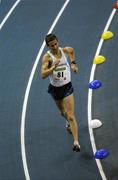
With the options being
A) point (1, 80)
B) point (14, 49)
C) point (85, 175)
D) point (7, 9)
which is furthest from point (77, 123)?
point (7, 9)

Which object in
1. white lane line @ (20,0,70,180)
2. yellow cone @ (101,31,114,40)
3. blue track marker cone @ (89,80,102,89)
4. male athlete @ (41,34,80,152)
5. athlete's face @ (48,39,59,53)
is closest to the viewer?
athlete's face @ (48,39,59,53)

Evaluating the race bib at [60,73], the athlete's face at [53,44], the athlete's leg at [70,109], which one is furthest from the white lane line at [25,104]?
the athlete's face at [53,44]

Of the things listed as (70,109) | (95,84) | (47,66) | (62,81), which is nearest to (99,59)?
(95,84)

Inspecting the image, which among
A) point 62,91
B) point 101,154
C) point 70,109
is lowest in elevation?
point 101,154

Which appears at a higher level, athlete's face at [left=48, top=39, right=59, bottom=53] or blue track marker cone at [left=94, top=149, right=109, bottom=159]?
athlete's face at [left=48, top=39, right=59, bottom=53]

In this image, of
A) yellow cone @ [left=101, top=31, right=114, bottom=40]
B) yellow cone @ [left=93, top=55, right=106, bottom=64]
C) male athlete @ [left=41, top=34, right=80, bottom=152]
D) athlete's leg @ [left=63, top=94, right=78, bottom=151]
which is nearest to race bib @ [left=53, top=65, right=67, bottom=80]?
male athlete @ [left=41, top=34, right=80, bottom=152]

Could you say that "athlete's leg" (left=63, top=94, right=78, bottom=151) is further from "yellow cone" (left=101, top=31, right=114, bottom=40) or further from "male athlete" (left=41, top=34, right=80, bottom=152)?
"yellow cone" (left=101, top=31, right=114, bottom=40)

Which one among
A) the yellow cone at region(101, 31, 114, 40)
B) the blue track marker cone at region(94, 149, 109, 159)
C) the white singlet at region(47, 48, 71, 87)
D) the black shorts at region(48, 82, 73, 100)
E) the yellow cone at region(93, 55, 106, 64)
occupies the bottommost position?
the blue track marker cone at region(94, 149, 109, 159)

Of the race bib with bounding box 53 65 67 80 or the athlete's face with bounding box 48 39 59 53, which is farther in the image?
the race bib with bounding box 53 65 67 80

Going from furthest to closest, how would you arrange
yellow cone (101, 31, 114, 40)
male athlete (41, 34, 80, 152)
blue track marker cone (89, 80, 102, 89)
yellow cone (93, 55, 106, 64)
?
yellow cone (101, 31, 114, 40) < yellow cone (93, 55, 106, 64) < blue track marker cone (89, 80, 102, 89) < male athlete (41, 34, 80, 152)

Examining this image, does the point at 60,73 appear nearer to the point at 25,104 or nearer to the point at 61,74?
the point at 61,74

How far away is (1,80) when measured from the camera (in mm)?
12297

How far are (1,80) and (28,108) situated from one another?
4.59 ft

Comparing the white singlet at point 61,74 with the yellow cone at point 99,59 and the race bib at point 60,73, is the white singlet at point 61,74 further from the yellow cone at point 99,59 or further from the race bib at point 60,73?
the yellow cone at point 99,59
